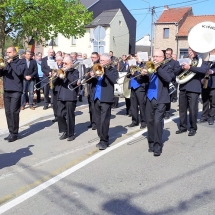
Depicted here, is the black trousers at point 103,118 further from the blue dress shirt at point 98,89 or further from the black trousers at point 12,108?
the black trousers at point 12,108

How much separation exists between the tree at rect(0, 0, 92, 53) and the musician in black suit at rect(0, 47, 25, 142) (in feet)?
17.1

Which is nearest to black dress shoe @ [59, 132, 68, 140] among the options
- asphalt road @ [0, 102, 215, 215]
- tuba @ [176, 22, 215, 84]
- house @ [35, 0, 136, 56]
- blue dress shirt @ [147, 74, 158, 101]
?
Result: asphalt road @ [0, 102, 215, 215]

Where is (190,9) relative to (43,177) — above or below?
above

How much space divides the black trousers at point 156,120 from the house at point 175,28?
134ft

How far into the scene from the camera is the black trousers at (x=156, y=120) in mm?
6441

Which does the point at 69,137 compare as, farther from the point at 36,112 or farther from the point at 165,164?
the point at 36,112

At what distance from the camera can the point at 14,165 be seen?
19.6 ft

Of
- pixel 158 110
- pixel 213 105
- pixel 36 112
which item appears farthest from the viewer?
pixel 36 112

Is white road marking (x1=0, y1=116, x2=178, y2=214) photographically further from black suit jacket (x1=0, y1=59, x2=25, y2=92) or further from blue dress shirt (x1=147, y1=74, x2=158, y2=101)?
black suit jacket (x1=0, y1=59, x2=25, y2=92)

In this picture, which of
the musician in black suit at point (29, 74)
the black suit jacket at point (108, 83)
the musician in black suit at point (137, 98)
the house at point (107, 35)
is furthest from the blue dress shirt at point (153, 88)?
the house at point (107, 35)

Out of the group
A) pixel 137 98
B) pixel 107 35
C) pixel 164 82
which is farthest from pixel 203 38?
pixel 107 35

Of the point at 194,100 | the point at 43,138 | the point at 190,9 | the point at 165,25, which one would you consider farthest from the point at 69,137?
the point at 190,9

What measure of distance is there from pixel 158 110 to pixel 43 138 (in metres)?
2.83

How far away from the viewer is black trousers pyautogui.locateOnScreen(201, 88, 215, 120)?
9.48 metres
